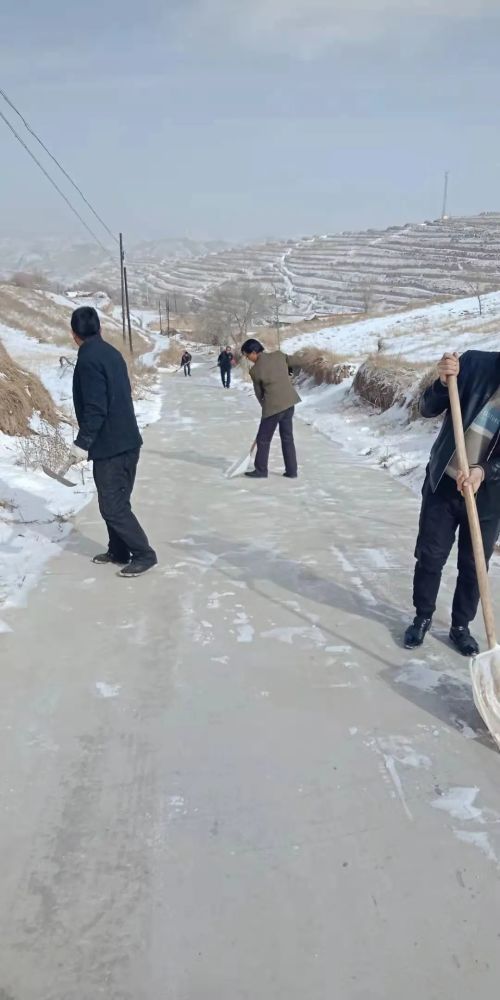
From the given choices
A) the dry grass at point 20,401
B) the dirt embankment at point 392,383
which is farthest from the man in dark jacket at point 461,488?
the dirt embankment at point 392,383

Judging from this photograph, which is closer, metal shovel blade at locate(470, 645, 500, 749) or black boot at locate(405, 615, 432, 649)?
metal shovel blade at locate(470, 645, 500, 749)

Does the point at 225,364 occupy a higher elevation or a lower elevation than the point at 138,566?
higher

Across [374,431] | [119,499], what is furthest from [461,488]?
[374,431]

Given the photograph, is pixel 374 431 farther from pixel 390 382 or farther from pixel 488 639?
pixel 488 639

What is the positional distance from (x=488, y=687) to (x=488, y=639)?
9.1 inches

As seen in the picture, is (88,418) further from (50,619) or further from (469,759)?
(469,759)

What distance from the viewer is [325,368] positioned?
17.3m

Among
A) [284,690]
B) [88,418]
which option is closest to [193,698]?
[284,690]

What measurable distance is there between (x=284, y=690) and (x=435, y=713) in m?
0.68

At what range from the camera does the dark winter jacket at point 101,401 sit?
4.41 m

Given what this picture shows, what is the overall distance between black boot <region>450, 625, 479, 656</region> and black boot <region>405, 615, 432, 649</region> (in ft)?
0.46

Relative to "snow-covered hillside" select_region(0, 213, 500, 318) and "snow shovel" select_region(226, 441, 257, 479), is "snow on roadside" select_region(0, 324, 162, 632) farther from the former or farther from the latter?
"snow-covered hillside" select_region(0, 213, 500, 318)

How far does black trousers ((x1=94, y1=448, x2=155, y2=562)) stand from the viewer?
4590 mm

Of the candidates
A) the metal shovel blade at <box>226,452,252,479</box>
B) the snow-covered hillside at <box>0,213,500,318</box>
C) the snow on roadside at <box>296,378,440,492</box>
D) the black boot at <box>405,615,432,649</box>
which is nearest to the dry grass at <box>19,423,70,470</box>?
the metal shovel blade at <box>226,452,252,479</box>
